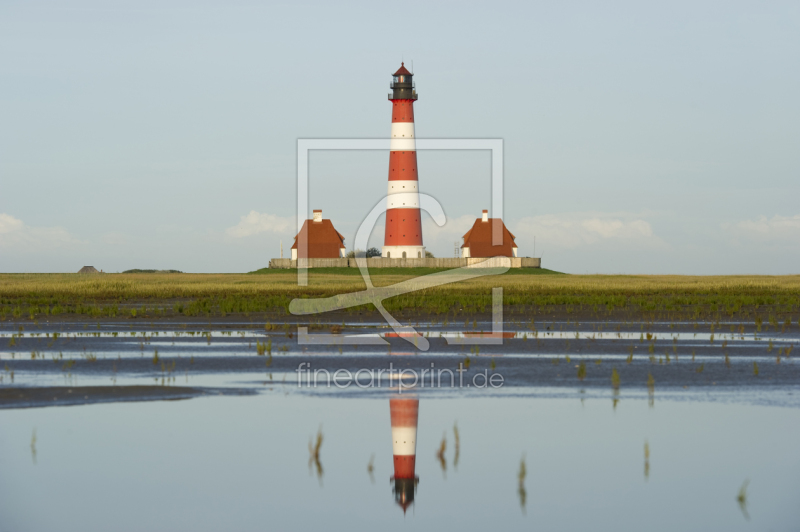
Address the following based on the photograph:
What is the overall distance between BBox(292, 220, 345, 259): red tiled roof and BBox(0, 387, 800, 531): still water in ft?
231

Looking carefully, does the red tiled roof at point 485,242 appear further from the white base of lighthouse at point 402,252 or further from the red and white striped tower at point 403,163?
the red and white striped tower at point 403,163

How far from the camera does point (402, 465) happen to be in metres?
10.3

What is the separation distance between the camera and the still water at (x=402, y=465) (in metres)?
8.62

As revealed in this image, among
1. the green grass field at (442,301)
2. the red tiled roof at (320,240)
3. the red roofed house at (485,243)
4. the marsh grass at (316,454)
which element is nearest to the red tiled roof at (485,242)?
the red roofed house at (485,243)

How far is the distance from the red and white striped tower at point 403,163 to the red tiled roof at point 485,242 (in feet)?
46.9

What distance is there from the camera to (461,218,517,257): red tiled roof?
85.1 meters

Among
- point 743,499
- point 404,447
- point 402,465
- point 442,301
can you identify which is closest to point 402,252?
point 442,301

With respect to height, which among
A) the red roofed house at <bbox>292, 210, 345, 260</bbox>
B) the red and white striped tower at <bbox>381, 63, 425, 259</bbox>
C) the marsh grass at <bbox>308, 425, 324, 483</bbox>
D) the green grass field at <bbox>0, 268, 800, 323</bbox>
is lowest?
the marsh grass at <bbox>308, 425, 324, 483</bbox>

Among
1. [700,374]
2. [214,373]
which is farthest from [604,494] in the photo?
[214,373]

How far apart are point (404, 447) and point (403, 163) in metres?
59.0

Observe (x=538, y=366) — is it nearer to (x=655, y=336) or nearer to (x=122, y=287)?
(x=655, y=336)

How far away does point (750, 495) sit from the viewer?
913 centimetres

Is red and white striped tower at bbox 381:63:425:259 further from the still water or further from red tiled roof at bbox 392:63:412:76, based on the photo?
the still water

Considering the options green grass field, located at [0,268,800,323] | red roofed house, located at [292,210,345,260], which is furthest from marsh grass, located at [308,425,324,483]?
red roofed house, located at [292,210,345,260]
